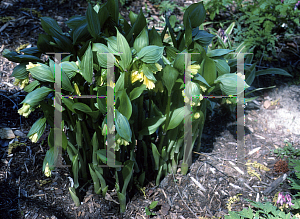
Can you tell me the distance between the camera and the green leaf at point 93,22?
4.12 feet

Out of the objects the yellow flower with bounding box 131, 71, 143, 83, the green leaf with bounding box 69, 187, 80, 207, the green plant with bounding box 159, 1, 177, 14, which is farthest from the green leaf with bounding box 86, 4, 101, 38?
the green plant with bounding box 159, 1, 177, 14

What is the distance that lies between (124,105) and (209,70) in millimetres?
537

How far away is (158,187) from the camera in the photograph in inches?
74.0

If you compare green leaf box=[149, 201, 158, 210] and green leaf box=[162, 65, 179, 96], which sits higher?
green leaf box=[162, 65, 179, 96]

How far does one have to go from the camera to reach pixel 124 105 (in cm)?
129

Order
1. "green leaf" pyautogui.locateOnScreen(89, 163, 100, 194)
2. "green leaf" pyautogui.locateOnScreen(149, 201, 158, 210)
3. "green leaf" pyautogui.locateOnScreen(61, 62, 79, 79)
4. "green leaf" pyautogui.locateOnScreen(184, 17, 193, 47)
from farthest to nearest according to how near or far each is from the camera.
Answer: "green leaf" pyautogui.locateOnScreen(149, 201, 158, 210), "green leaf" pyautogui.locateOnScreen(89, 163, 100, 194), "green leaf" pyautogui.locateOnScreen(184, 17, 193, 47), "green leaf" pyautogui.locateOnScreen(61, 62, 79, 79)

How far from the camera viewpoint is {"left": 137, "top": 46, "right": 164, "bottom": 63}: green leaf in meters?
1.22

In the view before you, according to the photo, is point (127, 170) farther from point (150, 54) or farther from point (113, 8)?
point (113, 8)

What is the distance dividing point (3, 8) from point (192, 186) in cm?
255

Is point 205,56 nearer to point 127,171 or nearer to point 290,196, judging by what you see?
point 127,171

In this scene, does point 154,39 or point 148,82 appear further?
point 154,39

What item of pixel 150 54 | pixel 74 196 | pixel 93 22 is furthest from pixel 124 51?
pixel 74 196

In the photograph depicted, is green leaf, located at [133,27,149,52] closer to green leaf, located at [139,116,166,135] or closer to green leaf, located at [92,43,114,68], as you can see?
green leaf, located at [92,43,114,68]

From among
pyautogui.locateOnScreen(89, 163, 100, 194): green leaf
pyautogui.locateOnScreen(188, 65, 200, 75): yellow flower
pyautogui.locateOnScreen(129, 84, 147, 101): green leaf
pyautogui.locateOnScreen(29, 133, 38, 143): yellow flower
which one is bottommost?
pyautogui.locateOnScreen(89, 163, 100, 194): green leaf
